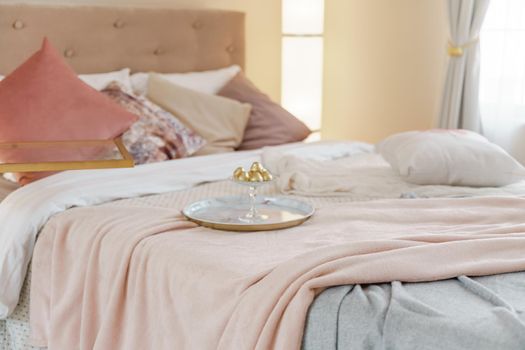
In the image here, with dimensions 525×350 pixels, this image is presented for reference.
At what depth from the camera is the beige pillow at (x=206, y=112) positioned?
3.09 m

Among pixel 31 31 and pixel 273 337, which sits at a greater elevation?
pixel 31 31

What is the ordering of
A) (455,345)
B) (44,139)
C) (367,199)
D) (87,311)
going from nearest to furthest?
(455,345) < (87,311) < (367,199) < (44,139)

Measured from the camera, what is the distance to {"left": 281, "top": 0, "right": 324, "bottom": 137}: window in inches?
158

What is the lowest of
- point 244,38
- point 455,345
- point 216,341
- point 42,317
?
point 42,317

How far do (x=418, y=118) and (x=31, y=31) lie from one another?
2066 millimetres

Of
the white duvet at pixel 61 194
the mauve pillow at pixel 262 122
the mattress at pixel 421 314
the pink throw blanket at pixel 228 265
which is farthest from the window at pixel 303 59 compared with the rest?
the mattress at pixel 421 314

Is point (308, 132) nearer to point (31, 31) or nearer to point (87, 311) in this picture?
point (31, 31)

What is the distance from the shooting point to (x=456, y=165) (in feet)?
8.05

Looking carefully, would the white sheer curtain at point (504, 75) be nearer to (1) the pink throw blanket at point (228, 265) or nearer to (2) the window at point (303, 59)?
(2) the window at point (303, 59)

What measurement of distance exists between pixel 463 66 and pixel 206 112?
131cm

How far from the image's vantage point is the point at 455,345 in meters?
1.27

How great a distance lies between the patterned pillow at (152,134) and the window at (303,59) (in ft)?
3.84

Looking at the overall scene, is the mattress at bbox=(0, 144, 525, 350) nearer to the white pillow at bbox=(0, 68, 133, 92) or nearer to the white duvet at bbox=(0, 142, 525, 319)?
the white duvet at bbox=(0, 142, 525, 319)

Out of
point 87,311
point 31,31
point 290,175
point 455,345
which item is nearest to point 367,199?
point 290,175
